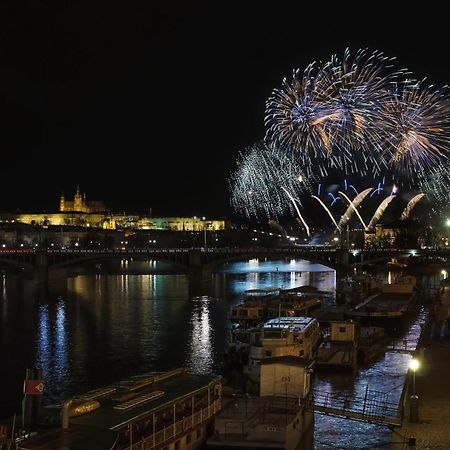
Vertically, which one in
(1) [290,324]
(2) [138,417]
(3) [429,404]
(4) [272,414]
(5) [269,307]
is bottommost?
(3) [429,404]

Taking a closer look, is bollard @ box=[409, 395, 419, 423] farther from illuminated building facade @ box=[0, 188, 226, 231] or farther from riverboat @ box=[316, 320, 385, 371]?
illuminated building facade @ box=[0, 188, 226, 231]

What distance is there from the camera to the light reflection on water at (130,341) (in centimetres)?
2623

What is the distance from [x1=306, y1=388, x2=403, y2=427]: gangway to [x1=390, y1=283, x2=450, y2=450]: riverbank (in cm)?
35

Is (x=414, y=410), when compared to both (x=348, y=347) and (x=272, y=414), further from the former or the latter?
(x=348, y=347)

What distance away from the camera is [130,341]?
40562 mm

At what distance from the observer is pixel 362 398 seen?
24.0 metres

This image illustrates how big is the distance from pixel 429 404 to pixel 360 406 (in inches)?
83.7

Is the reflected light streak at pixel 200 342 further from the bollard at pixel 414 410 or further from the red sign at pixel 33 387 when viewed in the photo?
the red sign at pixel 33 387

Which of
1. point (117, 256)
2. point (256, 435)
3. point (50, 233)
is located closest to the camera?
point (256, 435)

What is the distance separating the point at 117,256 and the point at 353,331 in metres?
44.6

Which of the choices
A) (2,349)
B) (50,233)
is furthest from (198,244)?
(2,349)

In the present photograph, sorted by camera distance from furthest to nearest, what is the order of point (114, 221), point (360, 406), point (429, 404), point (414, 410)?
point (114, 221)
point (429, 404)
point (360, 406)
point (414, 410)

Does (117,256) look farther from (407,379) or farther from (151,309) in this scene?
(407,379)

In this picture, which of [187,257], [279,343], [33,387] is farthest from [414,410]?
[187,257]
